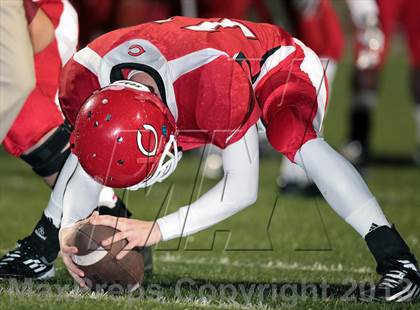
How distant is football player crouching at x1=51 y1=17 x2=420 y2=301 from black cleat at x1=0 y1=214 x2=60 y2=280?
186mm

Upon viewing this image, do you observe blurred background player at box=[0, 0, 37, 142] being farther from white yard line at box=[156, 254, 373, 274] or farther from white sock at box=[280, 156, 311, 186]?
white sock at box=[280, 156, 311, 186]

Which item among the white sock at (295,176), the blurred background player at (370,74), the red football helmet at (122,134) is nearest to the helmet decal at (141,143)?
the red football helmet at (122,134)

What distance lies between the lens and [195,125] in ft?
12.2

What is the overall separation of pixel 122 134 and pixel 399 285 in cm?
110

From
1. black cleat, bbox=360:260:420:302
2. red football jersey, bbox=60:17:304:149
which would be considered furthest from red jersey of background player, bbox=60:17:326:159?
black cleat, bbox=360:260:420:302

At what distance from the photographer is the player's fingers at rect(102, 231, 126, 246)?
11.4 feet

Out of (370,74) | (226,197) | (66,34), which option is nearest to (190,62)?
(226,197)

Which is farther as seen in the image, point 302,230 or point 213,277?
point 302,230

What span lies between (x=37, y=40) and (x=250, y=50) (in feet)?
3.30

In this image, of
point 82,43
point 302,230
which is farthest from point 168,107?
point 82,43

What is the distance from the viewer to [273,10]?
313 inches

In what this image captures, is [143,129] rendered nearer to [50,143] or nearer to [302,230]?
[50,143]

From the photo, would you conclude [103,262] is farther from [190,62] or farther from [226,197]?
[190,62]

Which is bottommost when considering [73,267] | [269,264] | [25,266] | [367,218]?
[269,264]
